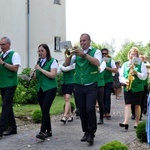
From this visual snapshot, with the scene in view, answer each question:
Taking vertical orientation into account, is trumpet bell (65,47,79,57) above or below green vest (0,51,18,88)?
above

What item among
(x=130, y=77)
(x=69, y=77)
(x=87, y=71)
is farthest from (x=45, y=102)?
(x=69, y=77)

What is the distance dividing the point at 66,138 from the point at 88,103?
1178mm

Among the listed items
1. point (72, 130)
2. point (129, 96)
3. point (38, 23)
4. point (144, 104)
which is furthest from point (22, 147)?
point (38, 23)

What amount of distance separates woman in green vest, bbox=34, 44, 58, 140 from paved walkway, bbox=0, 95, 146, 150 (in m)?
0.33

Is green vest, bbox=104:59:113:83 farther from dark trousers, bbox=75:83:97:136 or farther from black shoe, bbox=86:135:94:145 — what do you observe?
black shoe, bbox=86:135:94:145

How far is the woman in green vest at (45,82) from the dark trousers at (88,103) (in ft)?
1.84

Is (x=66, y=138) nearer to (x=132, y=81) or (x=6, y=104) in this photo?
(x=6, y=104)

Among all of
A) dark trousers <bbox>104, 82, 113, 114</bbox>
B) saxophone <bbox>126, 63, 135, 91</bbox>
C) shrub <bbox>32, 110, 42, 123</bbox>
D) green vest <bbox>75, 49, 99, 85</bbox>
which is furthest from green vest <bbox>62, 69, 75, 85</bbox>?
green vest <bbox>75, 49, 99, 85</bbox>

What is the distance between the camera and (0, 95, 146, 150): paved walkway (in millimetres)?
7781

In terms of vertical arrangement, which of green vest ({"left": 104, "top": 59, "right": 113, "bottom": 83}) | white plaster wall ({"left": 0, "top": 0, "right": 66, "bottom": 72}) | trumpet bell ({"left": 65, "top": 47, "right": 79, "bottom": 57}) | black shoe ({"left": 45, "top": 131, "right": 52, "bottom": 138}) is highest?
white plaster wall ({"left": 0, "top": 0, "right": 66, "bottom": 72})

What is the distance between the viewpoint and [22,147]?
7734mm

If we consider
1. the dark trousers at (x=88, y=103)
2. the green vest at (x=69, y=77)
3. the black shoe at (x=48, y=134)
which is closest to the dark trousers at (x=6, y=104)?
the black shoe at (x=48, y=134)

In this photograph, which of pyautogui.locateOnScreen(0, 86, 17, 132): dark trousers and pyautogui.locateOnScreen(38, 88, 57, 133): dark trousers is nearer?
pyautogui.locateOnScreen(38, 88, 57, 133): dark trousers

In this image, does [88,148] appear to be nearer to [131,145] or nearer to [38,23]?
[131,145]
